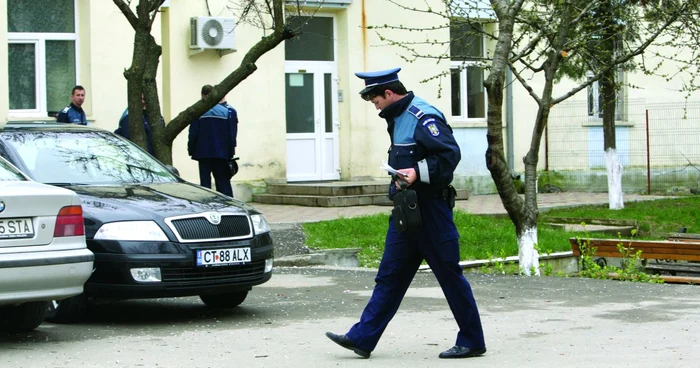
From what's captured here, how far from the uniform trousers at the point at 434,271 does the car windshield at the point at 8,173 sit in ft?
8.48

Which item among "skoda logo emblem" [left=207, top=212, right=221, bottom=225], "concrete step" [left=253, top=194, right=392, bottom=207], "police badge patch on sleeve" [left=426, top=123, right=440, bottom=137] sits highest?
"police badge patch on sleeve" [left=426, top=123, right=440, bottom=137]

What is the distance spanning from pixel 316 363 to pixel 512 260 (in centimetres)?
664

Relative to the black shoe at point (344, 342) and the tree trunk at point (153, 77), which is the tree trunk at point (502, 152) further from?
the black shoe at point (344, 342)

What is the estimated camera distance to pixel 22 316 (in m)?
8.08

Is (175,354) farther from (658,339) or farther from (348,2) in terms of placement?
(348,2)

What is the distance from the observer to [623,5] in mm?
15422

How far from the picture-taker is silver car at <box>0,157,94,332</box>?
7176mm

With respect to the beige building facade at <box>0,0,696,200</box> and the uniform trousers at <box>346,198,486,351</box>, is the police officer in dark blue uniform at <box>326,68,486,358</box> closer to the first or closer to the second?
the uniform trousers at <box>346,198,486,351</box>

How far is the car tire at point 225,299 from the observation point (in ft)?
30.7

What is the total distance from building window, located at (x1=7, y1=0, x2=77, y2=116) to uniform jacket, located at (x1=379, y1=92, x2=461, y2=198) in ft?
41.1

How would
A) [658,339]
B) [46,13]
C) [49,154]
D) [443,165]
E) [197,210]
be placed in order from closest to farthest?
[443,165]
[658,339]
[197,210]
[49,154]
[46,13]

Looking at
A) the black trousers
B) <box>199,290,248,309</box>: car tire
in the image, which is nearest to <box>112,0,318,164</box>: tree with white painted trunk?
the black trousers

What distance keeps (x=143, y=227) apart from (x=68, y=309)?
3.07ft

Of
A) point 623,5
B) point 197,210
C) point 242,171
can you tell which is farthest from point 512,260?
point 242,171
